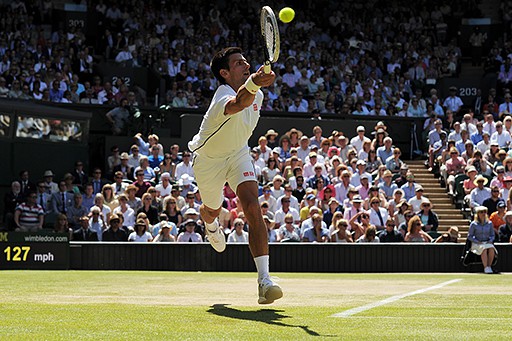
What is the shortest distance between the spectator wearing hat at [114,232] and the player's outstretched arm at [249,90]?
10302 millimetres

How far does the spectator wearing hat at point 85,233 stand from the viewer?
1834 centimetres

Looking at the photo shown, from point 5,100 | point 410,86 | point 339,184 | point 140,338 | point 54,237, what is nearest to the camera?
point 140,338

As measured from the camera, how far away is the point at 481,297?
29.9 ft

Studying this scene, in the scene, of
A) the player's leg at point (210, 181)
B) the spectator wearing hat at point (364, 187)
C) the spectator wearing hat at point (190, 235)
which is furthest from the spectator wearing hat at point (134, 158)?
the player's leg at point (210, 181)

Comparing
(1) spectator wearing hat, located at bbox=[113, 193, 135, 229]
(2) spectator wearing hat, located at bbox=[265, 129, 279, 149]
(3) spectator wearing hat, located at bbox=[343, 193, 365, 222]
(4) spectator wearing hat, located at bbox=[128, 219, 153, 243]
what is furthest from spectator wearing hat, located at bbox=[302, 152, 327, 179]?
(4) spectator wearing hat, located at bbox=[128, 219, 153, 243]

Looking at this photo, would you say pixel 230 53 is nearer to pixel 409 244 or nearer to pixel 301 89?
pixel 409 244

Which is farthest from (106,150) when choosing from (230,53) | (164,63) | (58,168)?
(230,53)

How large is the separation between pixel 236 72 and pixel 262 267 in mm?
1752

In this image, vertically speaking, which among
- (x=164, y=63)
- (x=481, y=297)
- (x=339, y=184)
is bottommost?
(x=481, y=297)

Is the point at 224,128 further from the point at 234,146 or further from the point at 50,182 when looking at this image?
the point at 50,182

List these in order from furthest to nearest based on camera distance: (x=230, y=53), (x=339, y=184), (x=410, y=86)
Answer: (x=410, y=86)
(x=339, y=184)
(x=230, y=53)

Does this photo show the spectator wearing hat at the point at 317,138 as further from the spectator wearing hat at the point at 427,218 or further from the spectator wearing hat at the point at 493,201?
the spectator wearing hat at the point at 493,201

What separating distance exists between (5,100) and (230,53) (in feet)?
48.1

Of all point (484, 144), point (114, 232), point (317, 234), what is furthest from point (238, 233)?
point (484, 144)
